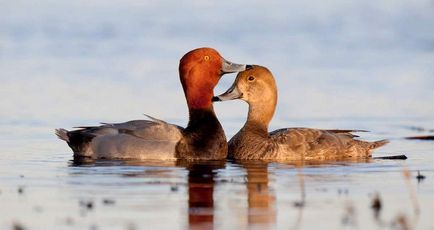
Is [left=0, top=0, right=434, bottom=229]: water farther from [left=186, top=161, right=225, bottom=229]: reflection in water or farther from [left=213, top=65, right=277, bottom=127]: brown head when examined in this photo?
[left=213, top=65, right=277, bottom=127]: brown head

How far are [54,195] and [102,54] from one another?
14.5 m

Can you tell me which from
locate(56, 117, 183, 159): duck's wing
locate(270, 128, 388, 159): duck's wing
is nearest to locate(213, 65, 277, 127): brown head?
locate(270, 128, 388, 159): duck's wing

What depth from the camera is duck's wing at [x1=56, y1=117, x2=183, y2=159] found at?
1603 cm

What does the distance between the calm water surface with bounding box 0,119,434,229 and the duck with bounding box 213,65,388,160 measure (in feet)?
1.63

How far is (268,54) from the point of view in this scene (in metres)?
26.3

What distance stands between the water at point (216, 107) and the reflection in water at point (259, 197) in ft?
0.09

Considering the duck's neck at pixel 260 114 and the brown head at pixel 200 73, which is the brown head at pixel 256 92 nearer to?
the duck's neck at pixel 260 114

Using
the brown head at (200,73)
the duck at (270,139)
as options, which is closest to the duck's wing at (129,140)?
the brown head at (200,73)

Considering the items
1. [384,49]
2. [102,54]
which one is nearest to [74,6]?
[102,54]

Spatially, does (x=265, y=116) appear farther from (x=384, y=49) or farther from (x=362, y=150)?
(x=384, y=49)

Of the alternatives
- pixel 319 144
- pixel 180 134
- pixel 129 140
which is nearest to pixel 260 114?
pixel 319 144

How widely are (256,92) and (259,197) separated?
15.6ft

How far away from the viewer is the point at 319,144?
648 inches

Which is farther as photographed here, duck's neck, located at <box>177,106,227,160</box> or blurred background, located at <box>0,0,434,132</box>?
blurred background, located at <box>0,0,434,132</box>
